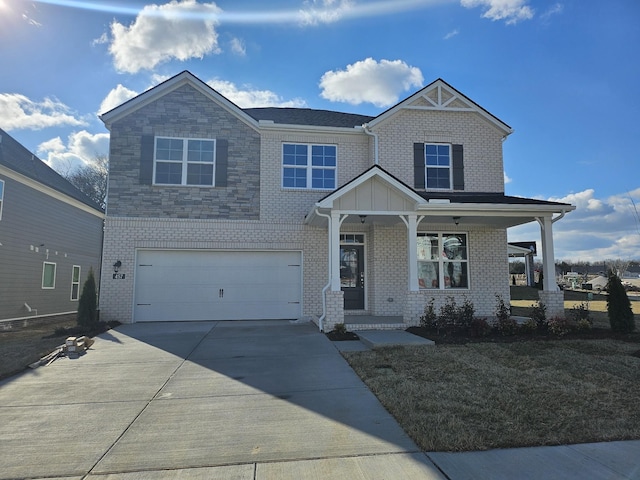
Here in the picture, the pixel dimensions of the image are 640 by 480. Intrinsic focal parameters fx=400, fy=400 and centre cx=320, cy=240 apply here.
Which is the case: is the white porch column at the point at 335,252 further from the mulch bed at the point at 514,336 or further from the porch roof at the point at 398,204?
the mulch bed at the point at 514,336

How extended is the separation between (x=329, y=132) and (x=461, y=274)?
6.25 metres

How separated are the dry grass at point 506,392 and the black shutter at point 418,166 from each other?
6198 millimetres

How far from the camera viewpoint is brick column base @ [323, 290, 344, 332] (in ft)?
31.8

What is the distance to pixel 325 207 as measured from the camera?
10023 millimetres

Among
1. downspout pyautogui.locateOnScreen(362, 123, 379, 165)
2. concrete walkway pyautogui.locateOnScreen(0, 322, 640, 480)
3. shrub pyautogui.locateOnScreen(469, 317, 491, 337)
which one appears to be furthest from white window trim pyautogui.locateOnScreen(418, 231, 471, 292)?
concrete walkway pyautogui.locateOnScreen(0, 322, 640, 480)

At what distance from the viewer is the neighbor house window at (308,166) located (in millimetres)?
12781

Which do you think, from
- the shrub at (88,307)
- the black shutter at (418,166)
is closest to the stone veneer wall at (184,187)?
the shrub at (88,307)

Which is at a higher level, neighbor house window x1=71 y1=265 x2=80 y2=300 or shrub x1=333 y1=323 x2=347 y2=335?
neighbor house window x1=71 y1=265 x2=80 y2=300

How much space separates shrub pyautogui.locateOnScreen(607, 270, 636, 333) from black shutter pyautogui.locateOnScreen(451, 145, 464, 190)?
5047 mm

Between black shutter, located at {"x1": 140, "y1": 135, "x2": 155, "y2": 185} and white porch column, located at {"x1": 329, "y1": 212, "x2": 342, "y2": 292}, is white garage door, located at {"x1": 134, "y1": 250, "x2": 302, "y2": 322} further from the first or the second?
white porch column, located at {"x1": 329, "y1": 212, "x2": 342, "y2": 292}

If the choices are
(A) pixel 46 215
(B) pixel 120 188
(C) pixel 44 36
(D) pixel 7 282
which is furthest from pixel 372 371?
(A) pixel 46 215

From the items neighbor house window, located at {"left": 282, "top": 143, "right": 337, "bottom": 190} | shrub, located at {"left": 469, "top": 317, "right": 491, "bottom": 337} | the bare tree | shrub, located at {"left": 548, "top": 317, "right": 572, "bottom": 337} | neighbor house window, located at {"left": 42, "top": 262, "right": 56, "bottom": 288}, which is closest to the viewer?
shrub, located at {"left": 469, "top": 317, "right": 491, "bottom": 337}

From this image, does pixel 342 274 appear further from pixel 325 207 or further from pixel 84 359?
pixel 84 359

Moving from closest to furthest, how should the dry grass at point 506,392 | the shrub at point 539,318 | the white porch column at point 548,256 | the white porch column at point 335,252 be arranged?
the dry grass at point 506,392, the shrub at point 539,318, the white porch column at point 335,252, the white porch column at point 548,256
